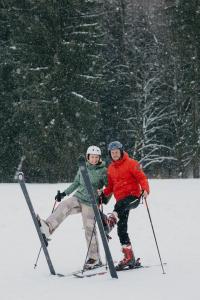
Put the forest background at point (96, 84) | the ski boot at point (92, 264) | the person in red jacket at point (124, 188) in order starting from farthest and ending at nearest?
the forest background at point (96, 84) → the ski boot at point (92, 264) → the person in red jacket at point (124, 188)

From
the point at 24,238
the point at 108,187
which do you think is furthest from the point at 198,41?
the point at 108,187

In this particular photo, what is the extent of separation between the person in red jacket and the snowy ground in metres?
0.44

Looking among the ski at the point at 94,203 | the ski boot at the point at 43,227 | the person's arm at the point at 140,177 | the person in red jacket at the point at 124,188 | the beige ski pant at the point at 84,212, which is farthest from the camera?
the beige ski pant at the point at 84,212

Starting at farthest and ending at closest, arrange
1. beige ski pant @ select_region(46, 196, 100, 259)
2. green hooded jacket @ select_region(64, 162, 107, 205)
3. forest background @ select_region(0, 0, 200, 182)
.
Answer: forest background @ select_region(0, 0, 200, 182), green hooded jacket @ select_region(64, 162, 107, 205), beige ski pant @ select_region(46, 196, 100, 259)

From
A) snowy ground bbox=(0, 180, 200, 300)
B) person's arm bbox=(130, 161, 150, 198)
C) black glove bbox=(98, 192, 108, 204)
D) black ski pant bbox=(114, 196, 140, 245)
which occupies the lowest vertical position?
snowy ground bbox=(0, 180, 200, 300)

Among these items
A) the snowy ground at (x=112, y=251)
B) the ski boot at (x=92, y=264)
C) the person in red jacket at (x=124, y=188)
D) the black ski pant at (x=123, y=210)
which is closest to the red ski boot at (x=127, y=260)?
the person in red jacket at (x=124, y=188)

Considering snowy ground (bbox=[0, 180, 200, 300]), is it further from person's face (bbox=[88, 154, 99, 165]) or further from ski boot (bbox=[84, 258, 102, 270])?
person's face (bbox=[88, 154, 99, 165])

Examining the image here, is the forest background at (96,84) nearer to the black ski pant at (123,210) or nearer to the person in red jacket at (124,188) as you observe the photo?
the person in red jacket at (124,188)

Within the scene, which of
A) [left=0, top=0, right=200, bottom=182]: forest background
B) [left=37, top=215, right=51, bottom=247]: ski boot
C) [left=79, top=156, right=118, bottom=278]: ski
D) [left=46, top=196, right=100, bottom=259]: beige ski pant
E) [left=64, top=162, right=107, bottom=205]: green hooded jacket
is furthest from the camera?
[left=0, top=0, right=200, bottom=182]: forest background

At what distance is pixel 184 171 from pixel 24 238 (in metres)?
21.0

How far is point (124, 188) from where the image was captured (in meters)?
9.07

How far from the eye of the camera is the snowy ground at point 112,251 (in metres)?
7.32

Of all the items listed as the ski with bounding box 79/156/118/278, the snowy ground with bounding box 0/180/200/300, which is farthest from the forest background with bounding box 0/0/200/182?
the ski with bounding box 79/156/118/278

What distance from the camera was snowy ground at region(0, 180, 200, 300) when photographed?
7324mm
